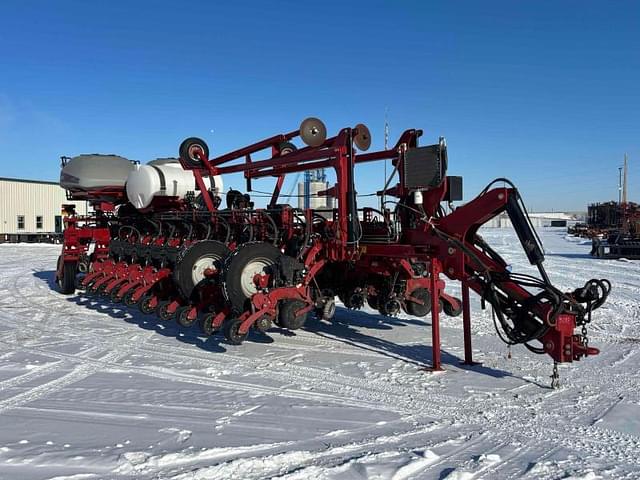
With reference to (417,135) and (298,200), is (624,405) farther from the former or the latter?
(298,200)

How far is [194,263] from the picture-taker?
781 centimetres

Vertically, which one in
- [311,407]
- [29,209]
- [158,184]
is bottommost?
[311,407]

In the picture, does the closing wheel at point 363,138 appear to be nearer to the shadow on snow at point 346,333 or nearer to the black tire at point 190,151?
the shadow on snow at point 346,333

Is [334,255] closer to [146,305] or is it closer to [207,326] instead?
[207,326]

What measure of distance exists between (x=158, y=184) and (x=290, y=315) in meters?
5.49

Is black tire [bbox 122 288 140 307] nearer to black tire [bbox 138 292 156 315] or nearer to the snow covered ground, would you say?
black tire [bbox 138 292 156 315]

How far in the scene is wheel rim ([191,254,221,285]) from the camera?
7.79 meters

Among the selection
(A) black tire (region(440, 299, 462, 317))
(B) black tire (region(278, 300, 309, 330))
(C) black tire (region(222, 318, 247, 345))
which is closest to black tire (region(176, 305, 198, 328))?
(C) black tire (region(222, 318, 247, 345))

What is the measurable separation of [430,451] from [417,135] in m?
4.18

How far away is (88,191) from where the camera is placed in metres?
12.9

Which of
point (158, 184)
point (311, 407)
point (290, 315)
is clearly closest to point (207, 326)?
point (290, 315)

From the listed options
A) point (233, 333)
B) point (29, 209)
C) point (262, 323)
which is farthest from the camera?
point (29, 209)

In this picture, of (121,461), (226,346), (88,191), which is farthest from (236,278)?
(88,191)

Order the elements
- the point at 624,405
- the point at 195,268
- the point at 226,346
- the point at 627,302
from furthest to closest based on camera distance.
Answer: the point at 627,302
the point at 195,268
the point at 226,346
the point at 624,405
